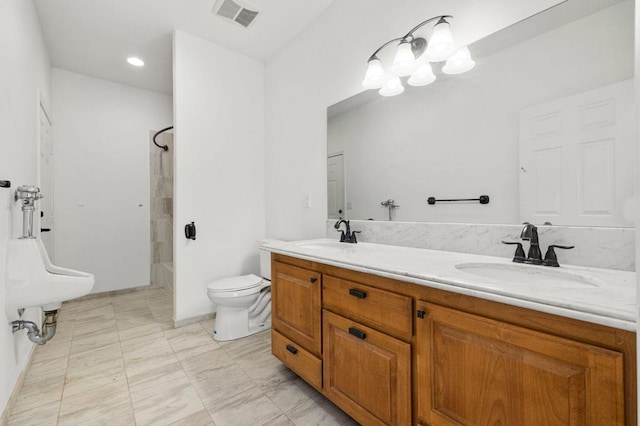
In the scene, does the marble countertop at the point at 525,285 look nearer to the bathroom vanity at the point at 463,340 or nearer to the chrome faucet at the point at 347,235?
the bathroom vanity at the point at 463,340

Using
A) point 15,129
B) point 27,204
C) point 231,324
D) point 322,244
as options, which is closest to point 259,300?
point 231,324

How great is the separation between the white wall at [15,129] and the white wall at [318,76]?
1.83m

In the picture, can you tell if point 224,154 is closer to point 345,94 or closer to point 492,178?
point 345,94

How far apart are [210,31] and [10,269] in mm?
2320

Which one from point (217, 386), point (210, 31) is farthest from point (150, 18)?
point (217, 386)

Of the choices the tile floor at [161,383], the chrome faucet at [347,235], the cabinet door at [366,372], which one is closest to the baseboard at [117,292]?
the tile floor at [161,383]

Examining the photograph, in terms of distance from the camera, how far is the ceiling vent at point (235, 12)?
2219 mm

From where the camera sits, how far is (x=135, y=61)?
306 cm

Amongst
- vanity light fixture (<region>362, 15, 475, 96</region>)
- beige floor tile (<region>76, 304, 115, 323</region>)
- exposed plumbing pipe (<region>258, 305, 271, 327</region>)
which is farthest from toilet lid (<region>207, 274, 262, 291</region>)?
vanity light fixture (<region>362, 15, 475, 96</region>)

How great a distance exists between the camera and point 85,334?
7.86 feet

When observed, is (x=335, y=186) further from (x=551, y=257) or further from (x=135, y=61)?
(x=135, y=61)

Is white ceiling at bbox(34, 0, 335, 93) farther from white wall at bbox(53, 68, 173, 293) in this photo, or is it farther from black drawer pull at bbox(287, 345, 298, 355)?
black drawer pull at bbox(287, 345, 298, 355)

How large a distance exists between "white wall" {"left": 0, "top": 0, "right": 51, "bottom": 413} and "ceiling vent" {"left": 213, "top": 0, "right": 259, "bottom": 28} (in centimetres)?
123

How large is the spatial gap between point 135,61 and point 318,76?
2165mm
